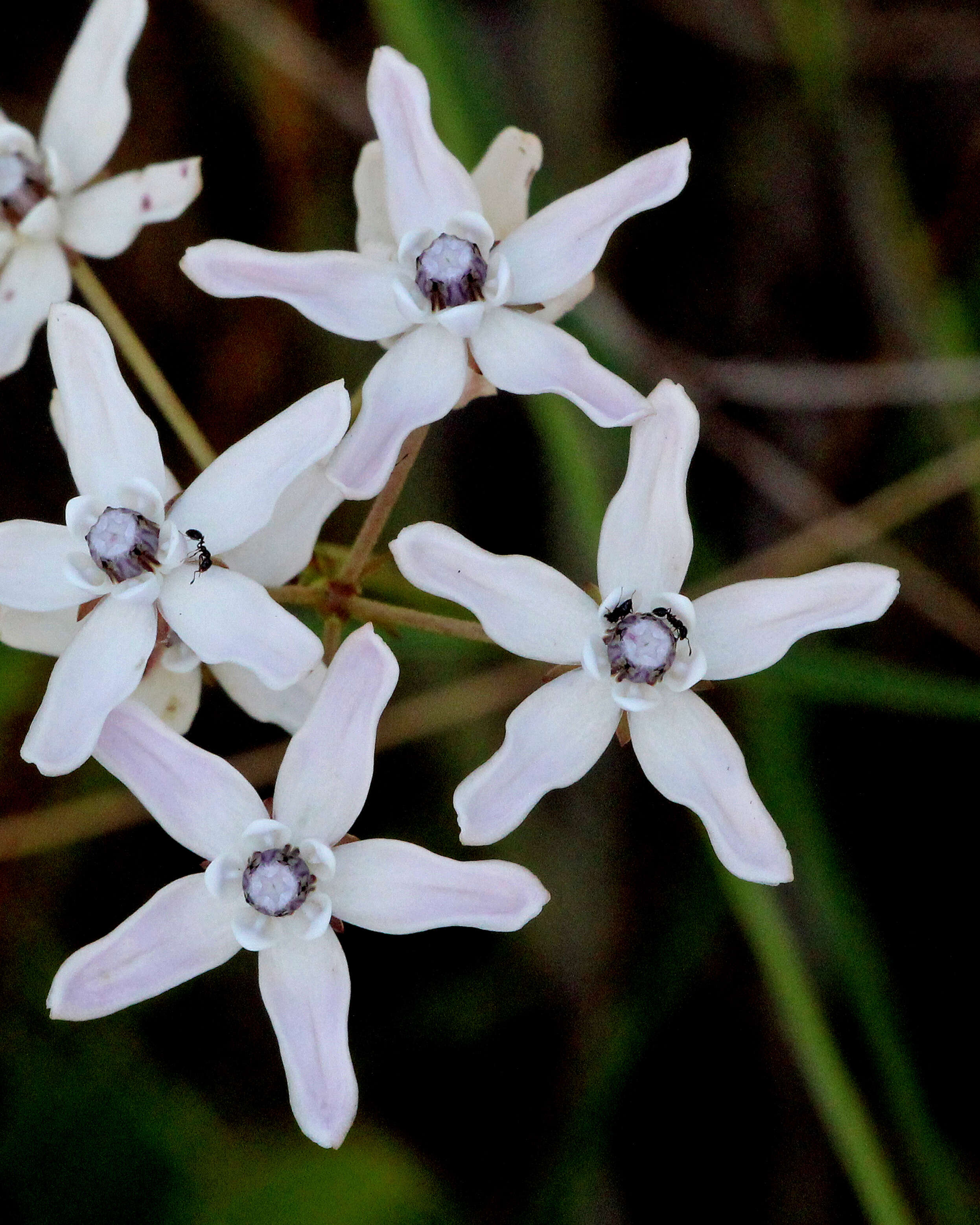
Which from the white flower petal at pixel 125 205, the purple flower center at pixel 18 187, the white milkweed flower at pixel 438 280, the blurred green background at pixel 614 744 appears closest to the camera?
the white milkweed flower at pixel 438 280

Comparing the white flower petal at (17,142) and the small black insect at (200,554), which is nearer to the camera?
the small black insect at (200,554)

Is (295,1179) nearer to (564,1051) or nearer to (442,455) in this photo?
(564,1051)

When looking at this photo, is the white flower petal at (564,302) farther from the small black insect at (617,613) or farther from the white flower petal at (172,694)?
the white flower petal at (172,694)

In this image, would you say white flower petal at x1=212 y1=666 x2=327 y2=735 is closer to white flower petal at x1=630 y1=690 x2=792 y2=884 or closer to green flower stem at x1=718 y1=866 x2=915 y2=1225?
white flower petal at x1=630 y1=690 x2=792 y2=884

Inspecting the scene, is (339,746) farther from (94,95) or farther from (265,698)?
(94,95)

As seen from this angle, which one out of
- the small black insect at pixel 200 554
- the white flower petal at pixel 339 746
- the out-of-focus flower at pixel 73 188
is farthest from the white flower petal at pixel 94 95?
the white flower petal at pixel 339 746

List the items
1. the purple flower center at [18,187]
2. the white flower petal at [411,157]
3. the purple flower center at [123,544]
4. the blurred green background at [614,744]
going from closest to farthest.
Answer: the purple flower center at [123,544] < the white flower petal at [411,157] < the purple flower center at [18,187] < the blurred green background at [614,744]

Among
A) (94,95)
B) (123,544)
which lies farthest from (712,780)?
(94,95)

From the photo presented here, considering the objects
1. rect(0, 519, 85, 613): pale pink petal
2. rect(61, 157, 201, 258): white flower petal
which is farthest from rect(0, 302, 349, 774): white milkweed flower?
rect(61, 157, 201, 258): white flower petal
